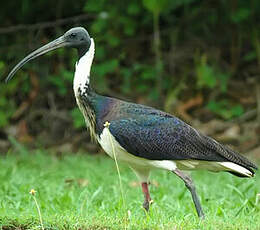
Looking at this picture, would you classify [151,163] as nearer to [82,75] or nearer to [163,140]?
[163,140]

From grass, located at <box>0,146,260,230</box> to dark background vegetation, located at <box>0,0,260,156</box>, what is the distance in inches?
87.4

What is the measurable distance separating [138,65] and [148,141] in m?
6.34

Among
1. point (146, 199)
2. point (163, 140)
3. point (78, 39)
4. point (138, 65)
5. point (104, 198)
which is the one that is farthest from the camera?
point (138, 65)

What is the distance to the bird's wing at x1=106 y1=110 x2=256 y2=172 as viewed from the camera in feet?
21.4

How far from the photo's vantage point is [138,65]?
12.8 m

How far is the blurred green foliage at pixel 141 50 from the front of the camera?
1256 centimetres

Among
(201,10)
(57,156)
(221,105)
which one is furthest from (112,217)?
(201,10)

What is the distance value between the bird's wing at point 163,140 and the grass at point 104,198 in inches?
19.1

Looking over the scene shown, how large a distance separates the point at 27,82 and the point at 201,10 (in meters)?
3.46

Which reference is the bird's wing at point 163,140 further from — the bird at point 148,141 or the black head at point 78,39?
the black head at point 78,39

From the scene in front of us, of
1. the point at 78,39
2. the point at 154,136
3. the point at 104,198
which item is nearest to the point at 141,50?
the point at 104,198

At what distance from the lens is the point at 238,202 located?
7.33m

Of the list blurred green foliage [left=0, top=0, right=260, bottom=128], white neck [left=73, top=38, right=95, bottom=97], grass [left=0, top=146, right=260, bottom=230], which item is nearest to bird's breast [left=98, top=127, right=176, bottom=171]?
grass [left=0, top=146, right=260, bottom=230]

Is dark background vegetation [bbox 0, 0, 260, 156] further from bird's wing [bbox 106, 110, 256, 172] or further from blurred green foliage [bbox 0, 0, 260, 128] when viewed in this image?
bird's wing [bbox 106, 110, 256, 172]
